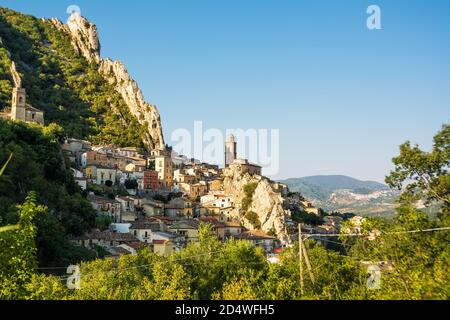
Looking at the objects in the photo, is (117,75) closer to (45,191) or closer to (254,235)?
(254,235)

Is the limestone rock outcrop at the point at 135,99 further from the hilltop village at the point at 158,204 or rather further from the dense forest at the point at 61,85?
the hilltop village at the point at 158,204

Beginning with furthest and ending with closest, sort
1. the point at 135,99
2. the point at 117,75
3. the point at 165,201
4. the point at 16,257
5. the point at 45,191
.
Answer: the point at 117,75, the point at 135,99, the point at 165,201, the point at 45,191, the point at 16,257

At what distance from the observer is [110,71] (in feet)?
466

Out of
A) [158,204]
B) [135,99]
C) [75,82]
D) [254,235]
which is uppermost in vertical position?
[75,82]

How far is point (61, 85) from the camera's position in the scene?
13038 centimetres

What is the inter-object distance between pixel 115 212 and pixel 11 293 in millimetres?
56777

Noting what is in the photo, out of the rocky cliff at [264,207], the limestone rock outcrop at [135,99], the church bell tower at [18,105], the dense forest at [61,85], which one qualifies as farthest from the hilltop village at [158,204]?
the dense forest at [61,85]

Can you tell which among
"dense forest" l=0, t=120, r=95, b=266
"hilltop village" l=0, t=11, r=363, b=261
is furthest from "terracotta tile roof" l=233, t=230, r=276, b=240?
"dense forest" l=0, t=120, r=95, b=266

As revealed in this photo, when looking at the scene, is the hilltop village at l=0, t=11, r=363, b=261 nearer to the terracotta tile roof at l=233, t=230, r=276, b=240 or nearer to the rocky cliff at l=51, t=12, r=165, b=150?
the terracotta tile roof at l=233, t=230, r=276, b=240

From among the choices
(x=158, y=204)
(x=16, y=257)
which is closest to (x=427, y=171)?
(x=16, y=257)

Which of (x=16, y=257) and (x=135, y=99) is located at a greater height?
(x=135, y=99)

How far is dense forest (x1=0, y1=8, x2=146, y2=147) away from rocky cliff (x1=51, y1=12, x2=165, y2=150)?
1.72m

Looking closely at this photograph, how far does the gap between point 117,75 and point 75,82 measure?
11.6 metres
